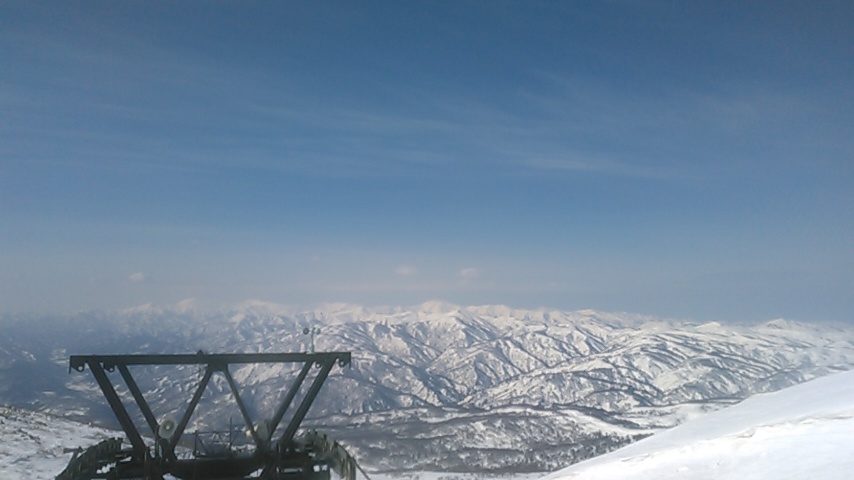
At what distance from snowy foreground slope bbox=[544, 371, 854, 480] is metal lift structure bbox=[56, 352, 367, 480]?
23.0 ft

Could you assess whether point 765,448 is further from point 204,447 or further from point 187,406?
point 204,447

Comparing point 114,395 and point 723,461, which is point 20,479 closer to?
point 114,395

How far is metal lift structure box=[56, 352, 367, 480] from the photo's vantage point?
11.2 metres

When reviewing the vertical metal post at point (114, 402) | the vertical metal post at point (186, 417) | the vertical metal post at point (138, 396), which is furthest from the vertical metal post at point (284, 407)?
the vertical metal post at point (114, 402)

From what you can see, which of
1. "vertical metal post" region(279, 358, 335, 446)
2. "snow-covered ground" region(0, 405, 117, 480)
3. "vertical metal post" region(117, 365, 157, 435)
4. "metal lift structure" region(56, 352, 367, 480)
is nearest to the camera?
"metal lift structure" region(56, 352, 367, 480)

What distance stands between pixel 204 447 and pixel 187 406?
198 cm

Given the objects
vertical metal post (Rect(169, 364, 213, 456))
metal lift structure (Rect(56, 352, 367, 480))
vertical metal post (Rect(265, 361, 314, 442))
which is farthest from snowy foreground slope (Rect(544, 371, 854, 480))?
vertical metal post (Rect(169, 364, 213, 456))

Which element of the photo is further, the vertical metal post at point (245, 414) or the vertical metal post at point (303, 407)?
the vertical metal post at point (303, 407)

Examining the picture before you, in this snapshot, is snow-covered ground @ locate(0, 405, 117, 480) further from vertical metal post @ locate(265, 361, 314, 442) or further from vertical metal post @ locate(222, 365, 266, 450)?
vertical metal post @ locate(265, 361, 314, 442)

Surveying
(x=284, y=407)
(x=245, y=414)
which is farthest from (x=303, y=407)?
(x=245, y=414)

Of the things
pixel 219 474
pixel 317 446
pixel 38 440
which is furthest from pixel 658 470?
pixel 38 440

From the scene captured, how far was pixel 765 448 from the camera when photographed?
37.0 feet

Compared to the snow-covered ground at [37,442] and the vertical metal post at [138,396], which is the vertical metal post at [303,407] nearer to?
the vertical metal post at [138,396]

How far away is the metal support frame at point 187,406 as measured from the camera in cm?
1122
